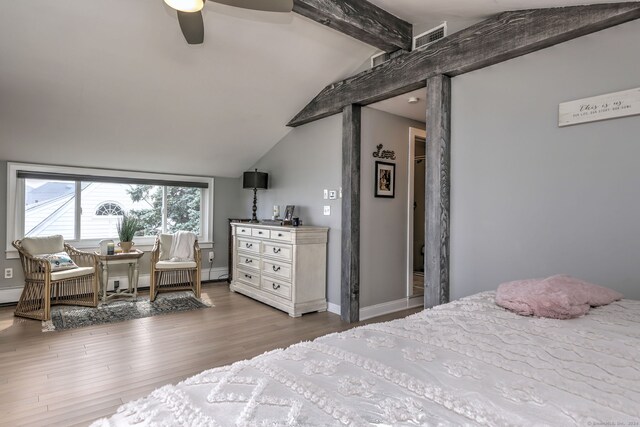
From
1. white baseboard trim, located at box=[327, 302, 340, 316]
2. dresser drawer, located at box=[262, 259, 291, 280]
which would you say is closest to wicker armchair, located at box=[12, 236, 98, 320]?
dresser drawer, located at box=[262, 259, 291, 280]

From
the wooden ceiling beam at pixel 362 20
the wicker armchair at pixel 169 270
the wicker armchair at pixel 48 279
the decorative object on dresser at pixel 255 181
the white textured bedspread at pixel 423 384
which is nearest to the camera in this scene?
the white textured bedspread at pixel 423 384

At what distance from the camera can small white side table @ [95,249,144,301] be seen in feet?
13.9

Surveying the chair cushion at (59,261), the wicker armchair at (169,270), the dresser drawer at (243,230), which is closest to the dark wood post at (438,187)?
the dresser drawer at (243,230)

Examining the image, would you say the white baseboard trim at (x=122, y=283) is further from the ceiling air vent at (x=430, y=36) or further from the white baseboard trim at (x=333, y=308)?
the ceiling air vent at (x=430, y=36)

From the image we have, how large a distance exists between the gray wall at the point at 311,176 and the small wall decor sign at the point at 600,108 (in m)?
2.19

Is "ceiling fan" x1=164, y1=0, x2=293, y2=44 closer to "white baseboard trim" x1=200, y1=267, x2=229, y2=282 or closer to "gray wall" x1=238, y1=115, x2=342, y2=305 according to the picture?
"gray wall" x1=238, y1=115, x2=342, y2=305

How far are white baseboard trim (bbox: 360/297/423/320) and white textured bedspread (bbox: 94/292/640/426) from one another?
104 inches

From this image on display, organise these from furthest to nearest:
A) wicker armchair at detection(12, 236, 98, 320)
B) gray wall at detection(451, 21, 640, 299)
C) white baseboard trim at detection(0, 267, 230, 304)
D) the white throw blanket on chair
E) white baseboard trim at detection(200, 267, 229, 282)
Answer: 1. white baseboard trim at detection(200, 267, 229, 282)
2. the white throw blanket on chair
3. white baseboard trim at detection(0, 267, 230, 304)
4. wicker armchair at detection(12, 236, 98, 320)
5. gray wall at detection(451, 21, 640, 299)

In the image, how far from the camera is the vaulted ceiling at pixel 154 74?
8.83ft

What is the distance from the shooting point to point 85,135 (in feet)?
13.1

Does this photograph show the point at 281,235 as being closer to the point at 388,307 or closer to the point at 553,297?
the point at 388,307

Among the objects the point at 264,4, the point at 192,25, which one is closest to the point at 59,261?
the point at 192,25

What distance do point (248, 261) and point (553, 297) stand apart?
3793mm

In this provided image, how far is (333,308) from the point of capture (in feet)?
13.2
